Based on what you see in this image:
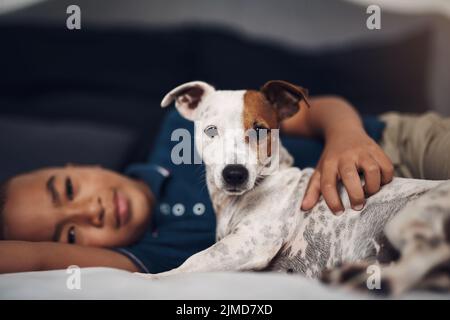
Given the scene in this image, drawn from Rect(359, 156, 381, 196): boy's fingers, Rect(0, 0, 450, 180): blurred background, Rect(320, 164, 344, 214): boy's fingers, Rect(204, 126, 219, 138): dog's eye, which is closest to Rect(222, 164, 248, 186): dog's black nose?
Rect(204, 126, 219, 138): dog's eye

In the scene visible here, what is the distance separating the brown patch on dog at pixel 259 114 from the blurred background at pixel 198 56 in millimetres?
1085

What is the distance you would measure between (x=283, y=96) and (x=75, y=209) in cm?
77

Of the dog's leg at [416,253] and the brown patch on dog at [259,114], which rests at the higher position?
the brown patch on dog at [259,114]

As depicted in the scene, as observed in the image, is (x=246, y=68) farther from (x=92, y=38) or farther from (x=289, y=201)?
(x=289, y=201)

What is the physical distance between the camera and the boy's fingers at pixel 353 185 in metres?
1.09

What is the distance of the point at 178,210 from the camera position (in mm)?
1542

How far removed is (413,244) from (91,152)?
5.26 ft

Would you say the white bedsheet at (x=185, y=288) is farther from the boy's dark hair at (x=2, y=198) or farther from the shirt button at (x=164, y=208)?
the shirt button at (x=164, y=208)

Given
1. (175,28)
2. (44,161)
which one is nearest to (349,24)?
(175,28)

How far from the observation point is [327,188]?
3.73 feet

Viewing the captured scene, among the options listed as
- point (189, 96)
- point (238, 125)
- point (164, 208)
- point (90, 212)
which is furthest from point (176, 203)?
point (238, 125)

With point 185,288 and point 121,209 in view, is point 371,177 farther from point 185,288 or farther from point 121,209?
point 121,209

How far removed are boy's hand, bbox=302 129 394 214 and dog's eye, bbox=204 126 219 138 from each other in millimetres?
307

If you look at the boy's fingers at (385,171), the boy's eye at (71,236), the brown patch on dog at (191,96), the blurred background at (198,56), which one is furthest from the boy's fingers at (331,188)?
the blurred background at (198,56)
